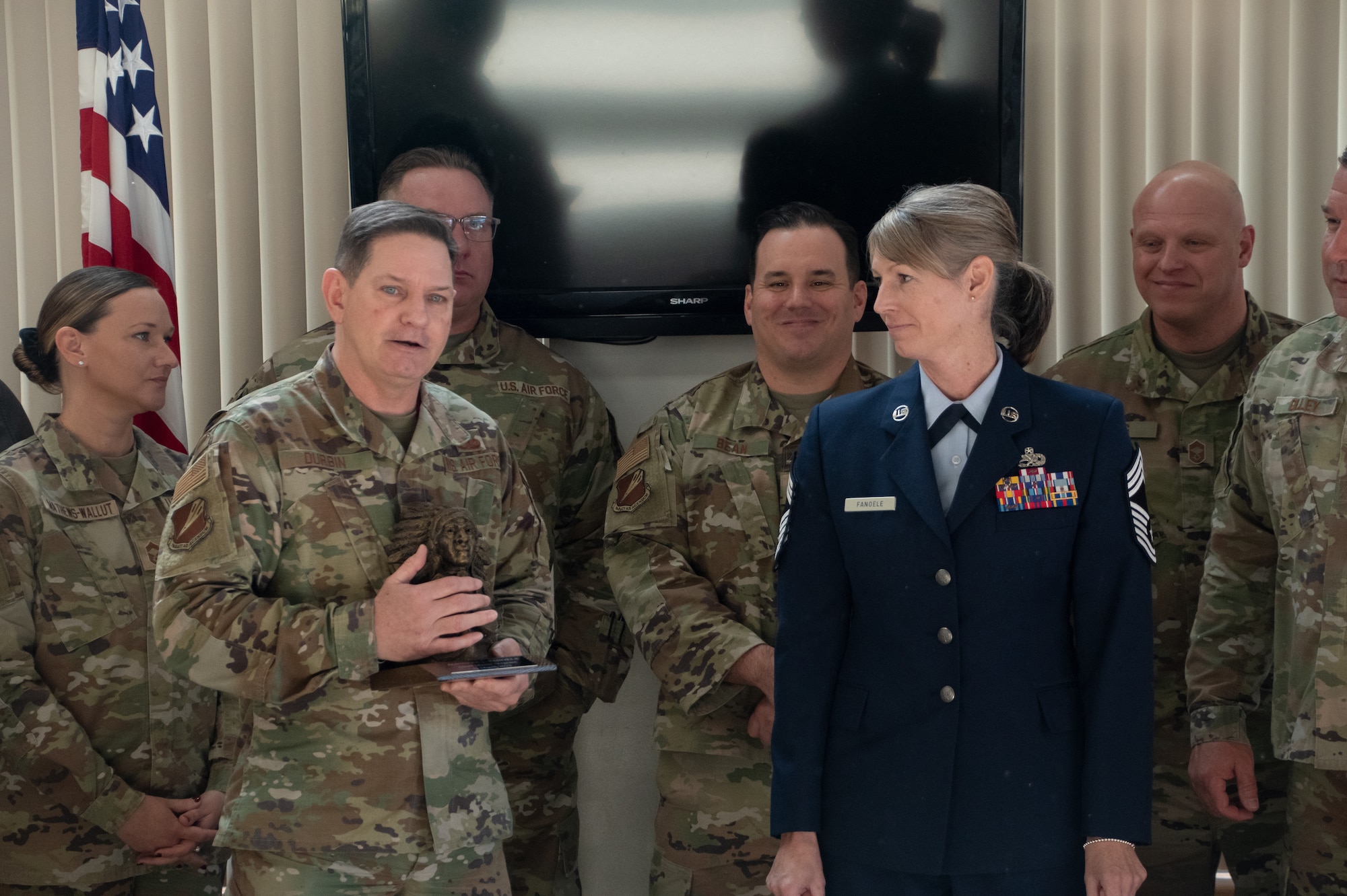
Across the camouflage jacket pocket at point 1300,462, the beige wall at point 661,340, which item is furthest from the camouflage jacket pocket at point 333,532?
the camouflage jacket pocket at point 1300,462

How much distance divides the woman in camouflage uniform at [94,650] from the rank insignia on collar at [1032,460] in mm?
1888

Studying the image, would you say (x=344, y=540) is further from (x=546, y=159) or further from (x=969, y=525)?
(x=546, y=159)

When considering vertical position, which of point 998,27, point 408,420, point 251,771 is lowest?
point 251,771

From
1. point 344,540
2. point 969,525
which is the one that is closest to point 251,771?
point 344,540

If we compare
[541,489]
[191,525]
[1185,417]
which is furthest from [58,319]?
[1185,417]

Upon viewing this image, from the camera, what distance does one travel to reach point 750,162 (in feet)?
11.3

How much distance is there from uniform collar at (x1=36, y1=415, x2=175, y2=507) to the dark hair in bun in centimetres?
13

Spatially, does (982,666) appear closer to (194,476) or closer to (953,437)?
(953,437)

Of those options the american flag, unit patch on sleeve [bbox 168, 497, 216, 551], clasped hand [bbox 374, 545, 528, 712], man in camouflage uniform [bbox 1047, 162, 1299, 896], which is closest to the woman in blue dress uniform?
clasped hand [bbox 374, 545, 528, 712]

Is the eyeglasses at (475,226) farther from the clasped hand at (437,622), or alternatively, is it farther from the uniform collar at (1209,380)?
the uniform collar at (1209,380)

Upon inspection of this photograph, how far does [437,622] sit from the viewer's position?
6.63 feet

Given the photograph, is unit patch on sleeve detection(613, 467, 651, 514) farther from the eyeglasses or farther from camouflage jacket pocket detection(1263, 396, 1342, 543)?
camouflage jacket pocket detection(1263, 396, 1342, 543)

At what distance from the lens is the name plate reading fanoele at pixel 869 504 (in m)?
1.84

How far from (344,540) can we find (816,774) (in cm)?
91
